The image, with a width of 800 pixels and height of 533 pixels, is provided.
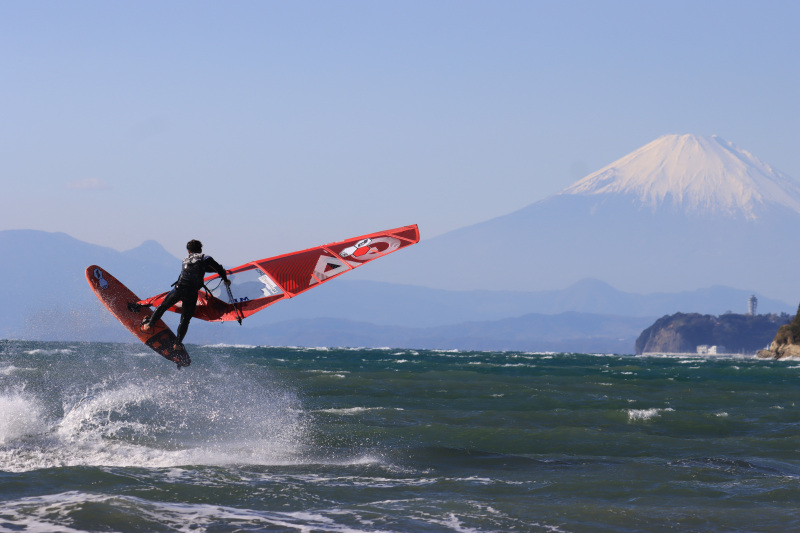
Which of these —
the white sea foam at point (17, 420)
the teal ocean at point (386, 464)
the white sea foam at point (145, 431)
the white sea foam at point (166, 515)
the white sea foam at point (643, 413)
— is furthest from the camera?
the white sea foam at point (643, 413)

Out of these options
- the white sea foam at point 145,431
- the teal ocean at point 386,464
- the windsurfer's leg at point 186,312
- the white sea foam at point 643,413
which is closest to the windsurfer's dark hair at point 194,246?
the windsurfer's leg at point 186,312

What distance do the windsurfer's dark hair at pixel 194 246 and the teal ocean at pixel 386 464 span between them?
140 inches

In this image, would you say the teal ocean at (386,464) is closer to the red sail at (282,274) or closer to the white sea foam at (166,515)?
the white sea foam at (166,515)

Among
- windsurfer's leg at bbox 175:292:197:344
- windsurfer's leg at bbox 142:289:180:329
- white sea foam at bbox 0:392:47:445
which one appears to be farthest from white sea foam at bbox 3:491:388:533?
white sea foam at bbox 0:392:47:445

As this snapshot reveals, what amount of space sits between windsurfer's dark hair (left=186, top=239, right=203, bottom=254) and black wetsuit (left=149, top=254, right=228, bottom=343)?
0.07 metres

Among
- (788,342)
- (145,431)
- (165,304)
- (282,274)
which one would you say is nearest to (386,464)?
(282,274)

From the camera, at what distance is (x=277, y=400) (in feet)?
86.8

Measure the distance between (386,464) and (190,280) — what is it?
15.8ft

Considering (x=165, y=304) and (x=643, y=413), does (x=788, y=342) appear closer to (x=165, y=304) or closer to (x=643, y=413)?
(x=643, y=413)

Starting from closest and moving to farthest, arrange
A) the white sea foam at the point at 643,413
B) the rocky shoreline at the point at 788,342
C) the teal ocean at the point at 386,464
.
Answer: the teal ocean at the point at 386,464, the white sea foam at the point at 643,413, the rocky shoreline at the point at 788,342

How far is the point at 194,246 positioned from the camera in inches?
539

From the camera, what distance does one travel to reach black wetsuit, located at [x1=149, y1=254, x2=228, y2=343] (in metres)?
13.6

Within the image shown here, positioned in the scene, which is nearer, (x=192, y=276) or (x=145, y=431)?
(x=192, y=276)

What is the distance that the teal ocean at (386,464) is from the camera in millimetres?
11656
